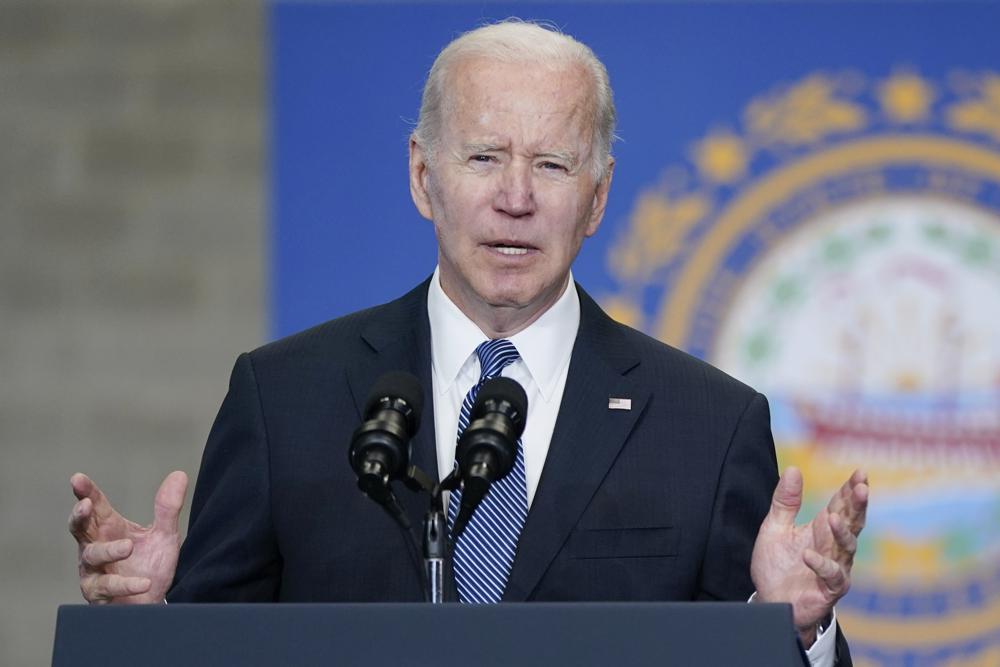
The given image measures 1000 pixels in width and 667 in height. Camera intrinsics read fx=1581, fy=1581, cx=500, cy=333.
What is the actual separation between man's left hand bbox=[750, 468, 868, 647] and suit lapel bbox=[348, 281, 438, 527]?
0.46 m

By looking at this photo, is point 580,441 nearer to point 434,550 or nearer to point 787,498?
point 787,498

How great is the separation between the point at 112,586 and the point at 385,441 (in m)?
0.53

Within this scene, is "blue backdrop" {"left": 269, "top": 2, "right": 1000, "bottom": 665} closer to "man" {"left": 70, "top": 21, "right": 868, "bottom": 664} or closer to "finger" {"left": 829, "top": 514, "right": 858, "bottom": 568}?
"man" {"left": 70, "top": 21, "right": 868, "bottom": 664}

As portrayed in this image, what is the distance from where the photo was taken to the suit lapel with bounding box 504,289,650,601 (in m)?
2.05

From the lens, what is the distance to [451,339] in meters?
2.23

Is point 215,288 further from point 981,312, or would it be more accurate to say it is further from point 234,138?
point 981,312

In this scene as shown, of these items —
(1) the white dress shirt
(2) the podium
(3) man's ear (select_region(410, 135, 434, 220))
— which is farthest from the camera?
(3) man's ear (select_region(410, 135, 434, 220))

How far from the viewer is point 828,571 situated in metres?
1.82

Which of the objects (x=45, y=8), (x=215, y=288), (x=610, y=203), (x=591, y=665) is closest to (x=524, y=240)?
(x=591, y=665)

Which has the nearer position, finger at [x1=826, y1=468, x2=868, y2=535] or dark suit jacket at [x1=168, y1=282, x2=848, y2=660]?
finger at [x1=826, y1=468, x2=868, y2=535]

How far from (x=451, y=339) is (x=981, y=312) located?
5.90 ft

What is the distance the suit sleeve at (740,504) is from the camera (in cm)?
212

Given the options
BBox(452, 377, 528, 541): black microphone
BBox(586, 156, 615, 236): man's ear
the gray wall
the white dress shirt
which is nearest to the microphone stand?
BBox(452, 377, 528, 541): black microphone

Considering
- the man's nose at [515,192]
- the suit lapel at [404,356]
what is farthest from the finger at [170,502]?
the man's nose at [515,192]
